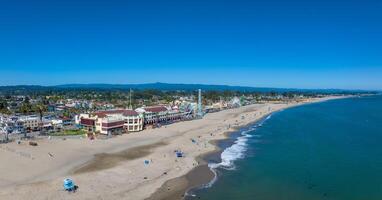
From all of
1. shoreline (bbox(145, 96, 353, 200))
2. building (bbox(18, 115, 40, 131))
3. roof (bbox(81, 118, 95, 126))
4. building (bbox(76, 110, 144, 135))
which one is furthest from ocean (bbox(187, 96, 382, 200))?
building (bbox(18, 115, 40, 131))

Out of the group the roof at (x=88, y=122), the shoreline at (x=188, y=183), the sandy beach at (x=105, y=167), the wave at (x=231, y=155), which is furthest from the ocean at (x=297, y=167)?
the roof at (x=88, y=122)

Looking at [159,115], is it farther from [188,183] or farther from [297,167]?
[188,183]

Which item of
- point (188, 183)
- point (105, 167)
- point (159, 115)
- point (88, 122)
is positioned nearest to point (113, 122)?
point (88, 122)

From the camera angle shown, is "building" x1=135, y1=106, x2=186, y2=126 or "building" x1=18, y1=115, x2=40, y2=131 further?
"building" x1=135, y1=106, x2=186, y2=126

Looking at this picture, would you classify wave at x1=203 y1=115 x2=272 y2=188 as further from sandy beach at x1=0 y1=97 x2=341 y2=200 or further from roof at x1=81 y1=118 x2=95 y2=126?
roof at x1=81 y1=118 x2=95 y2=126

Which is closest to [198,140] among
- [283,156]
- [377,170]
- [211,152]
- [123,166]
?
[211,152]

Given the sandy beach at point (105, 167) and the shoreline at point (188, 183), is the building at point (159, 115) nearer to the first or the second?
the sandy beach at point (105, 167)
